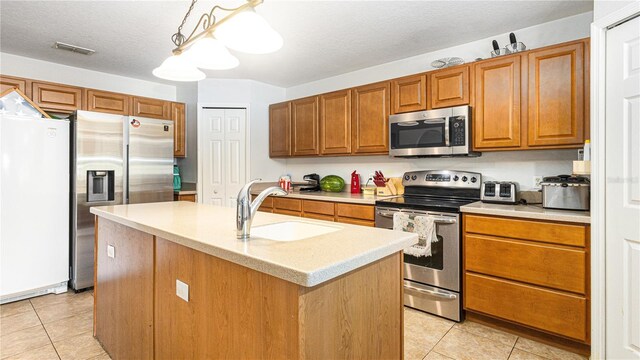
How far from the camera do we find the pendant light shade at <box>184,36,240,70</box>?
1.49m

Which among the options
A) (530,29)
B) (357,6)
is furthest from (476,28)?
(357,6)

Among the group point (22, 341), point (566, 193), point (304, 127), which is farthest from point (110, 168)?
point (566, 193)

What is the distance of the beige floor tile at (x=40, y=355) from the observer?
2.05 m

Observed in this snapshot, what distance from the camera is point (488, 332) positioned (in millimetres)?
2371

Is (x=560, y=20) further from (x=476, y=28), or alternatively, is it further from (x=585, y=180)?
(x=585, y=180)

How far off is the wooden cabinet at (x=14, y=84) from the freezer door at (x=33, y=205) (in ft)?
1.85

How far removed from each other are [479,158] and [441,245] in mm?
969

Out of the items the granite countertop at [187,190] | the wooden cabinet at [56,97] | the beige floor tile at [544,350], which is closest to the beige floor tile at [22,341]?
the granite countertop at [187,190]

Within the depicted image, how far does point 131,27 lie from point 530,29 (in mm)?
3322

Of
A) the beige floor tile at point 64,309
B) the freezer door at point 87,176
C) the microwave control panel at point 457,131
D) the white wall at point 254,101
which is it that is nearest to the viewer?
the beige floor tile at point 64,309

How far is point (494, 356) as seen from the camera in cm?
206

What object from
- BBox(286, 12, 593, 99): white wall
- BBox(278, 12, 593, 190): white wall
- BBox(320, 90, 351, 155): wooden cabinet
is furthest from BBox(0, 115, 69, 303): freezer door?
BBox(286, 12, 593, 99): white wall

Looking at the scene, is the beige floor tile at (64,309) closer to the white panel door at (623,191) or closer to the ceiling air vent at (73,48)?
the ceiling air vent at (73,48)

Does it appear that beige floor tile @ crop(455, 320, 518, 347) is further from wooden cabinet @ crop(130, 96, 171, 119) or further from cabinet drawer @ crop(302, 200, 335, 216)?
wooden cabinet @ crop(130, 96, 171, 119)
